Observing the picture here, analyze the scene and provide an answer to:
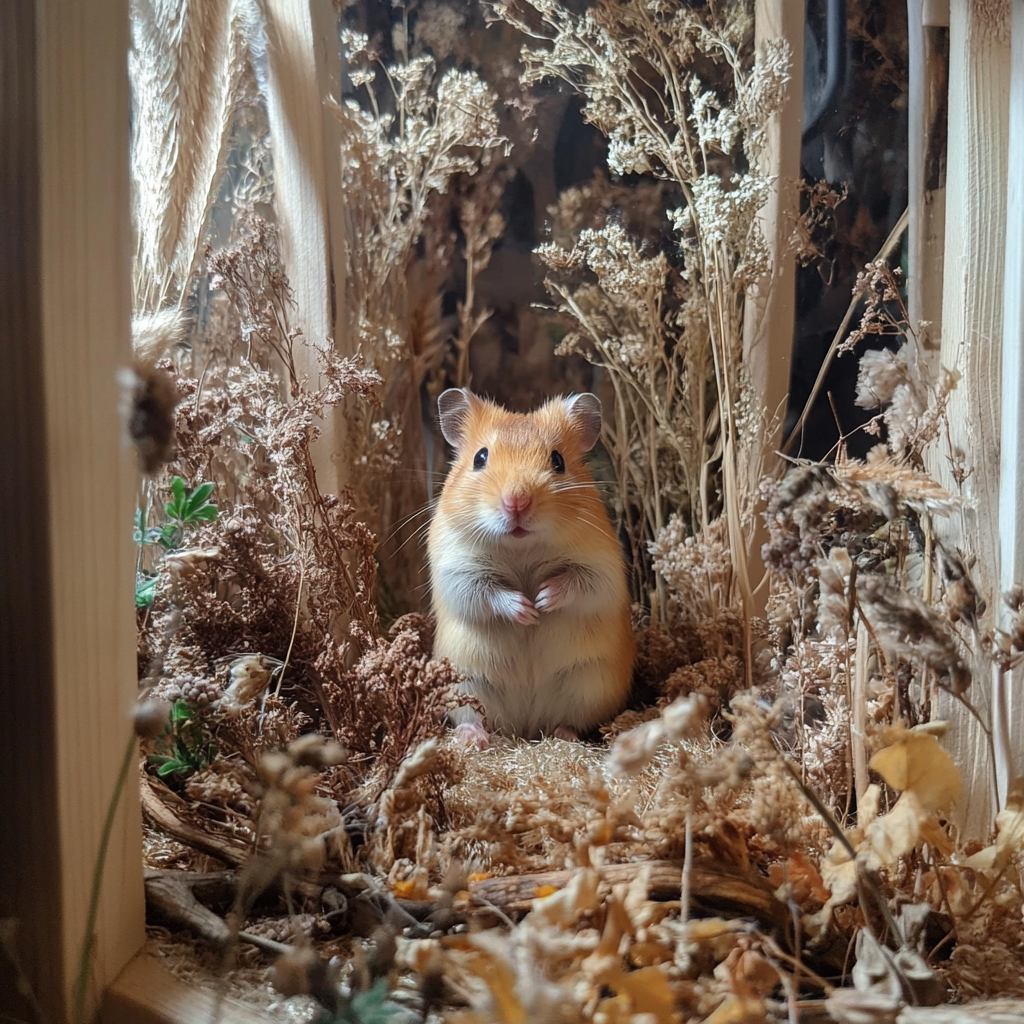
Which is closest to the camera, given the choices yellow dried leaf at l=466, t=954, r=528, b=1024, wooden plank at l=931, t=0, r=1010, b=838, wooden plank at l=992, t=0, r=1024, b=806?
yellow dried leaf at l=466, t=954, r=528, b=1024

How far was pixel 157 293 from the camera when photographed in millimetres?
2105

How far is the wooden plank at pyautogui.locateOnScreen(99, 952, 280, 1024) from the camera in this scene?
3.70 feet

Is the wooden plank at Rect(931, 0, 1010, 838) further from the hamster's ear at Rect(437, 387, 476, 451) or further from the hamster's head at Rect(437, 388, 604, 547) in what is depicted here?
the hamster's ear at Rect(437, 387, 476, 451)

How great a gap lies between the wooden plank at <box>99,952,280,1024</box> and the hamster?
114cm

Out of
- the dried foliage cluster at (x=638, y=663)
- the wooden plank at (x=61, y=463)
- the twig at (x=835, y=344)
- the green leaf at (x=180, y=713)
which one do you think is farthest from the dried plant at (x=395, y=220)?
the wooden plank at (x=61, y=463)

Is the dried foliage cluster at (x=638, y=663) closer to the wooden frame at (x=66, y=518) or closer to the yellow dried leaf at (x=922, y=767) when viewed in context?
the yellow dried leaf at (x=922, y=767)

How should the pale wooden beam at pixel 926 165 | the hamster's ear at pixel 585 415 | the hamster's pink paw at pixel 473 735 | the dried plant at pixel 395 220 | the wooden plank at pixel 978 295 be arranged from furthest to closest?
the dried plant at pixel 395 220, the hamster's ear at pixel 585 415, the hamster's pink paw at pixel 473 735, the pale wooden beam at pixel 926 165, the wooden plank at pixel 978 295

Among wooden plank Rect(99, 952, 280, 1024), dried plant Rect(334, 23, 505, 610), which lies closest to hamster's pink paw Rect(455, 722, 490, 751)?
dried plant Rect(334, 23, 505, 610)

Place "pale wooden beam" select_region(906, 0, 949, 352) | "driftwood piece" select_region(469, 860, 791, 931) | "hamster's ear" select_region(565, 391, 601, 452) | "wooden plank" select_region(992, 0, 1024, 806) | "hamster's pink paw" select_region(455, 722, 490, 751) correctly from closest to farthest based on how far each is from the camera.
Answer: "driftwood piece" select_region(469, 860, 791, 931) → "wooden plank" select_region(992, 0, 1024, 806) → "pale wooden beam" select_region(906, 0, 949, 352) → "hamster's pink paw" select_region(455, 722, 490, 751) → "hamster's ear" select_region(565, 391, 601, 452)

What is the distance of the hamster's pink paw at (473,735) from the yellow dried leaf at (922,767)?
123 cm

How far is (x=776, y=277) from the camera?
2.45m

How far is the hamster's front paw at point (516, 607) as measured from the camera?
7.54 feet

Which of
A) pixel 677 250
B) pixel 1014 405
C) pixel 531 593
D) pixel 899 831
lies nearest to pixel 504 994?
pixel 899 831

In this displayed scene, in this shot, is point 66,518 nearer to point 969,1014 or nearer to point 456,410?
point 969,1014
